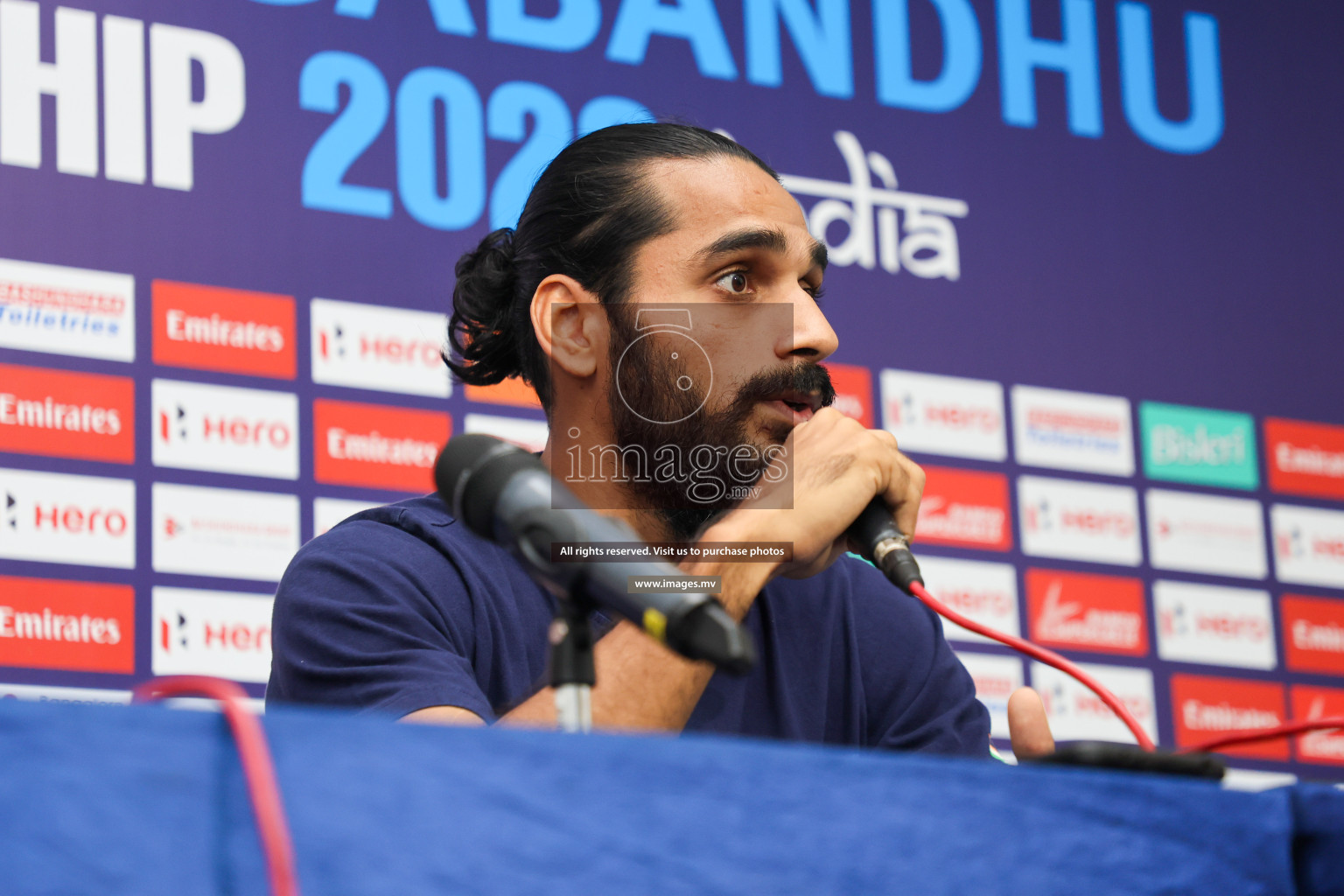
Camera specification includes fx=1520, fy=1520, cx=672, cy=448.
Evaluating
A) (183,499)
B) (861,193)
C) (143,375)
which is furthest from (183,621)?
(861,193)

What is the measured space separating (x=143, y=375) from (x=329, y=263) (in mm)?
377

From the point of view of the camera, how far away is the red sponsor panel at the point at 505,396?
8.70 ft

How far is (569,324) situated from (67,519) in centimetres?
98

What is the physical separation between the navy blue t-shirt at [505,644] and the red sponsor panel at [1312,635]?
1.79 metres

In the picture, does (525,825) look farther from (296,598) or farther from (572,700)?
(296,598)

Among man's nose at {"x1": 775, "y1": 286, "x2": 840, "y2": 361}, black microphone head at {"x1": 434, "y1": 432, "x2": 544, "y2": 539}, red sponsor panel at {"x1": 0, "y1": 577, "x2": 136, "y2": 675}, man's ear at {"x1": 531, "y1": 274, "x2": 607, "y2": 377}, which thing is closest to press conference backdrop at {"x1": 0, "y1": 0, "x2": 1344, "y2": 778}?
red sponsor panel at {"x1": 0, "y1": 577, "x2": 136, "y2": 675}

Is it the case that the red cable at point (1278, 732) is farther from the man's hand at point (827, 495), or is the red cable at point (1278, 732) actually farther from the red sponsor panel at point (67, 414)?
the red sponsor panel at point (67, 414)

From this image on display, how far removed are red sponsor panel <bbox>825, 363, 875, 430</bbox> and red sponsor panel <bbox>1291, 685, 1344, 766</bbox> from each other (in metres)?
1.09

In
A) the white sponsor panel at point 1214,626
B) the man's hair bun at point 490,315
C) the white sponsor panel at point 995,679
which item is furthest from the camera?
the white sponsor panel at point 1214,626

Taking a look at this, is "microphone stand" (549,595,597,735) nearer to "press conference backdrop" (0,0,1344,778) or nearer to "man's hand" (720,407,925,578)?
"man's hand" (720,407,925,578)

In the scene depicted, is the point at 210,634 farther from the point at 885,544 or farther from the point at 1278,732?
the point at 1278,732

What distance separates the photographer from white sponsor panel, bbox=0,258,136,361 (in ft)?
7.70

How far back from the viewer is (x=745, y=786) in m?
0.72

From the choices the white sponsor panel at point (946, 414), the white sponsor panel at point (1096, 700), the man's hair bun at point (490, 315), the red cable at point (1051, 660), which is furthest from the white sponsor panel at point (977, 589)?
the red cable at point (1051, 660)
